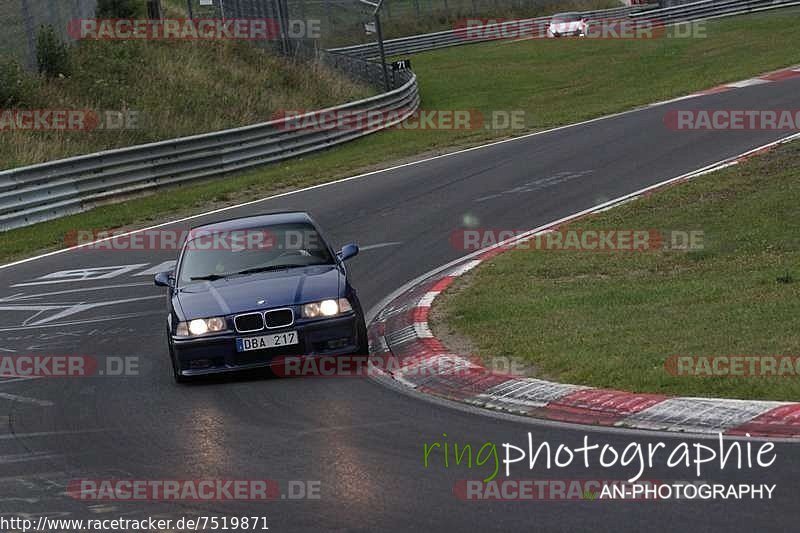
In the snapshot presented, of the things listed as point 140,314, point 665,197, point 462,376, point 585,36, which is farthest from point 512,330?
point 585,36

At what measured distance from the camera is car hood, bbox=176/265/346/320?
11.3 m

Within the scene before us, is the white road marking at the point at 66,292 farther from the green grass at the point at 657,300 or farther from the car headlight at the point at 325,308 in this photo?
the car headlight at the point at 325,308

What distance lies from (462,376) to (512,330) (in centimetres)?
161

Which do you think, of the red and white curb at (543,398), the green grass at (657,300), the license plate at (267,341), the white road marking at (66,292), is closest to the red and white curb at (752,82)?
the green grass at (657,300)

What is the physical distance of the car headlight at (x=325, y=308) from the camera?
1128cm

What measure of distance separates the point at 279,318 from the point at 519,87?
33.3 metres

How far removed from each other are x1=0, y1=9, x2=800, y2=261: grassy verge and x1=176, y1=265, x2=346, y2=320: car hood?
9629 mm

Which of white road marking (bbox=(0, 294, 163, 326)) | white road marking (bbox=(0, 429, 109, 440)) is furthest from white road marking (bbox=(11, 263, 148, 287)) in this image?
white road marking (bbox=(0, 429, 109, 440))

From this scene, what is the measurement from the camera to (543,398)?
9.26m

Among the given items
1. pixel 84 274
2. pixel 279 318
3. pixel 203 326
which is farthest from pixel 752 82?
pixel 203 326

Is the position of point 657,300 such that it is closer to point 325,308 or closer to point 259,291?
point 325,308

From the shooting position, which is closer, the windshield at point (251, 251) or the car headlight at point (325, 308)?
the car headlight at point (325, 308)

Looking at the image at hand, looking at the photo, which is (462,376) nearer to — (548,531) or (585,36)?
(548,531)

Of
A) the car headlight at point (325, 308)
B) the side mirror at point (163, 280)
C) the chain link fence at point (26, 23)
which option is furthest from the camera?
the chain link fence at point (26, 23)
